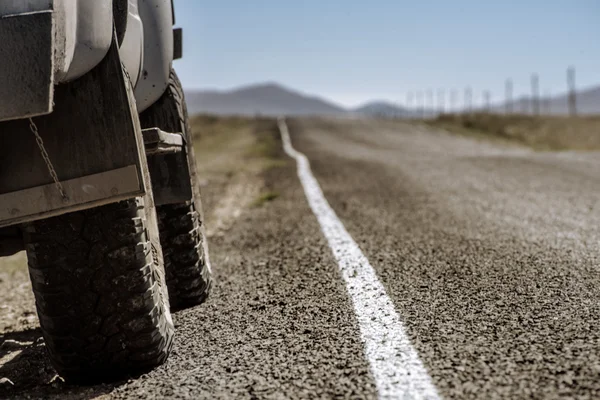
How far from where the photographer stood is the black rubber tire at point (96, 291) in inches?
90.0

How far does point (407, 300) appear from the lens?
282 centimetres

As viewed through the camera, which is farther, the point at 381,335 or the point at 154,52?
the point at 154,52

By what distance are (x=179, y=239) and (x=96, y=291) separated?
112cm

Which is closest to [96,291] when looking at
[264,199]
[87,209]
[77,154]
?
[87,209]

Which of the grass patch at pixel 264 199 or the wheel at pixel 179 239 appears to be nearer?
the wheel at pixel 179 239

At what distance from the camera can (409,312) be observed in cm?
264

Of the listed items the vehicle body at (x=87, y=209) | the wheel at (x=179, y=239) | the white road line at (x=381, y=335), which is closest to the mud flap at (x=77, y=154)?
the vehicle body at (x=87, y=209)

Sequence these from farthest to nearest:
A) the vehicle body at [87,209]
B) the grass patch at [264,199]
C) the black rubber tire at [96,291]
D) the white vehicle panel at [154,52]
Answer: the grass patch at [264,199] → the white vehicle panel at [154,52] → the black rubber tire at [96,291] → the vehicle body at [87,209]

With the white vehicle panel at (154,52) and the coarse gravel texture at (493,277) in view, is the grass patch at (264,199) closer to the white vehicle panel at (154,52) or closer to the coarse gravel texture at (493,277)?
the coarse gravel texture at (493,277)

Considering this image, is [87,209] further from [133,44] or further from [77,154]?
[133,44]

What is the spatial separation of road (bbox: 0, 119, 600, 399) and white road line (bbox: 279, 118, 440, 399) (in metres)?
0.01

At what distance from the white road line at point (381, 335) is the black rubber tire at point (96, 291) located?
0.83 m

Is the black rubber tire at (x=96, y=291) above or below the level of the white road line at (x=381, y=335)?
above

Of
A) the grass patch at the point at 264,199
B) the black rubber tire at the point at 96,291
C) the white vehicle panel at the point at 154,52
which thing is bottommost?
the grass patch at the point at 264,199
